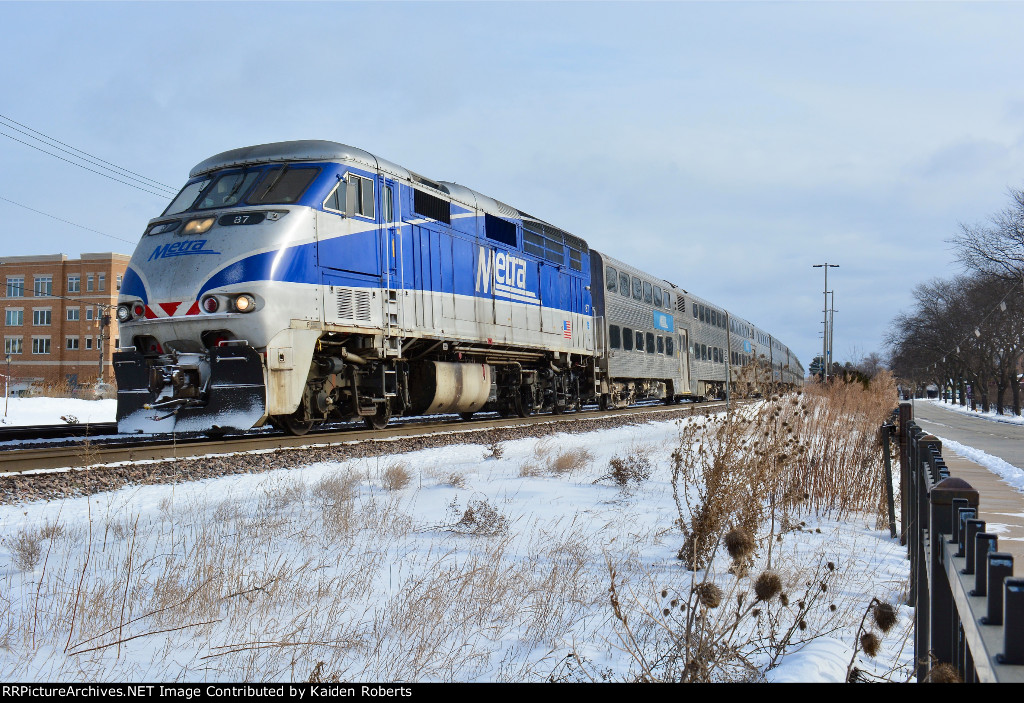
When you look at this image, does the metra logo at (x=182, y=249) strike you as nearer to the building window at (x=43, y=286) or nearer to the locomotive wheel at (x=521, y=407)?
the locomotive wheel at (x=521, y=407)

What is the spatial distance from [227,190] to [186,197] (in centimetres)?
78

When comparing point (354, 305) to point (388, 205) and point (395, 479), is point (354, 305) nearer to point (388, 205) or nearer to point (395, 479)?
point (388, 205)

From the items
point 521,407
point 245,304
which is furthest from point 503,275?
point 245,304

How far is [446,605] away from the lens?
158 inches

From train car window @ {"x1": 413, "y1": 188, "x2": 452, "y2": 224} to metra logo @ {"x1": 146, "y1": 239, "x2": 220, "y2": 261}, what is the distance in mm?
3738

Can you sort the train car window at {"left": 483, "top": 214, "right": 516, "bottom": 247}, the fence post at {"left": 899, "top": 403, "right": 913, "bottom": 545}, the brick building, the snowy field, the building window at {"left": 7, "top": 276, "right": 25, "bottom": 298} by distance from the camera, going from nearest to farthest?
the snowy field, the fence post at {"left": 899, "top": 403, "right": 913, "bottom": 545}, the train car window at {"left": 483, "top": 214, "right": 516, "bottom": 247}, the brick building, the building window at {"left": 7, "top": 276, "right": 25, "bottom": 298}

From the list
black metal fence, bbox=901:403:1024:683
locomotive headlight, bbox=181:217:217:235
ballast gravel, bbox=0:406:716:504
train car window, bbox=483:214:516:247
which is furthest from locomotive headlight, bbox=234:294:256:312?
black metal fence, bbox=901:403:1024:683

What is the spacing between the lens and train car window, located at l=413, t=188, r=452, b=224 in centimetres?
1277

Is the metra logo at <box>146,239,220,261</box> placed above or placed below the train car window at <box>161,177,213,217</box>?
below

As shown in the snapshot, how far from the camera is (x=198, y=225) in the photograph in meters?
10.2

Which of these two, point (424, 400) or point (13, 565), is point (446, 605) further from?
point (424, 400)

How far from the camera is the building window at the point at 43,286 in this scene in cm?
7131

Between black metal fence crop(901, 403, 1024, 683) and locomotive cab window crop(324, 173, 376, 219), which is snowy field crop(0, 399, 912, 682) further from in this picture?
locomotive cab window crop(324, 173, 376, 219)
